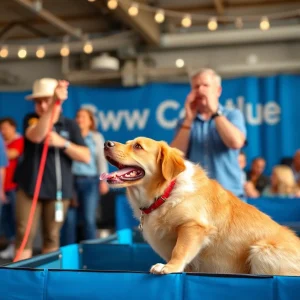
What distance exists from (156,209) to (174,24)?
786 centimetres

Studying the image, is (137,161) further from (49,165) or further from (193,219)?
(49,165)

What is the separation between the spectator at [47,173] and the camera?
349cm

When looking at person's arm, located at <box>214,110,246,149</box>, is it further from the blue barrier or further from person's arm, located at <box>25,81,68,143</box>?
the blue barrier

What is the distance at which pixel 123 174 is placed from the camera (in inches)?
84.9

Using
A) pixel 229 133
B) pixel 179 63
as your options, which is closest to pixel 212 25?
pixel 179 63

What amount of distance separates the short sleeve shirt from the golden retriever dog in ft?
Answer: 4.77

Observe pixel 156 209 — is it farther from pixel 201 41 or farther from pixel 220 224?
pixel 201 41

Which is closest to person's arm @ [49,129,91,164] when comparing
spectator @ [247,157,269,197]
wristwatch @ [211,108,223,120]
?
wristwatch @ [211,108,223,120]

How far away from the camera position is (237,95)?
9109 millimetres

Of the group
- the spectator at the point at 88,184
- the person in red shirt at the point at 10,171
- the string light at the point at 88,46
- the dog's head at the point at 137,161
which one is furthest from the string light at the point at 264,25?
the dog's head at the point at 137,161

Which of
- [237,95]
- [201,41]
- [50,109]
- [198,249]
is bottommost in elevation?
[198,249]

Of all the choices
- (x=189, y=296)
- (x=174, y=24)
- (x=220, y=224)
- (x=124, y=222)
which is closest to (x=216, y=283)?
(x=189, y=296)

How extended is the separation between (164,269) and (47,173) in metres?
1.95

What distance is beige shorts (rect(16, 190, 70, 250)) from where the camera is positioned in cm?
349
